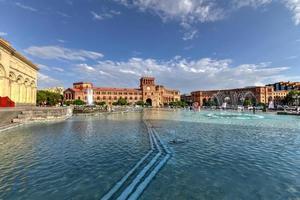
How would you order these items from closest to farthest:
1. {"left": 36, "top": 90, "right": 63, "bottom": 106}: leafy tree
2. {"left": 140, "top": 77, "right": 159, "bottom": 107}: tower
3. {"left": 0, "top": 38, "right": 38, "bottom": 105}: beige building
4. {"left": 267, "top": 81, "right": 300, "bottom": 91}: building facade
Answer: {"left": 0, "top": 38, "right": 38, "bottom": 105}: beige building < {"left": 36, "top": 90, "right": 63, "bottom": 106}: leafy tree < {"left": 140, "top": 77, "right": 159, "bottom": 107}: tower < {"left": 267, "top": 81, "right": 300, "bottom": 91}: building facade

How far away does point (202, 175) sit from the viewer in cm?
628

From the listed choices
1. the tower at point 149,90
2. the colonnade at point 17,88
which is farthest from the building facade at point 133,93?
the colonnade at point 17,88

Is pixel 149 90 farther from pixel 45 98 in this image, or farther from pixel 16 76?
pixel 16 76

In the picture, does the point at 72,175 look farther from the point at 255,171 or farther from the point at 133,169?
the point at 255,171

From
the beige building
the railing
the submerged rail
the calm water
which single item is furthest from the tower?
the submerged rail

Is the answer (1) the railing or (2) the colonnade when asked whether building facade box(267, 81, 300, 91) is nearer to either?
(2) the colonnade

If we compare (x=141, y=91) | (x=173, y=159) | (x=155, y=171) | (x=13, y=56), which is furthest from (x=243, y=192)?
(x=141, y=91)

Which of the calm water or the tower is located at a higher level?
the tower

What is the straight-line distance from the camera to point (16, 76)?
1371 inches

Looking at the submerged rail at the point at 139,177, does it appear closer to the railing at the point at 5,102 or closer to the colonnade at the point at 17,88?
the colonnade at the point at 17,88

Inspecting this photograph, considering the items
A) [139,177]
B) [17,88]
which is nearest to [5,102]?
[17,88]

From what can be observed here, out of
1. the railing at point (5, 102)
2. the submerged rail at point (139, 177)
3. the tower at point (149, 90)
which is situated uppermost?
the tower at point (149, 90)

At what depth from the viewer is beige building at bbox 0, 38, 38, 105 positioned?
29.2m

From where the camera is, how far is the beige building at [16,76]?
29203 mm
